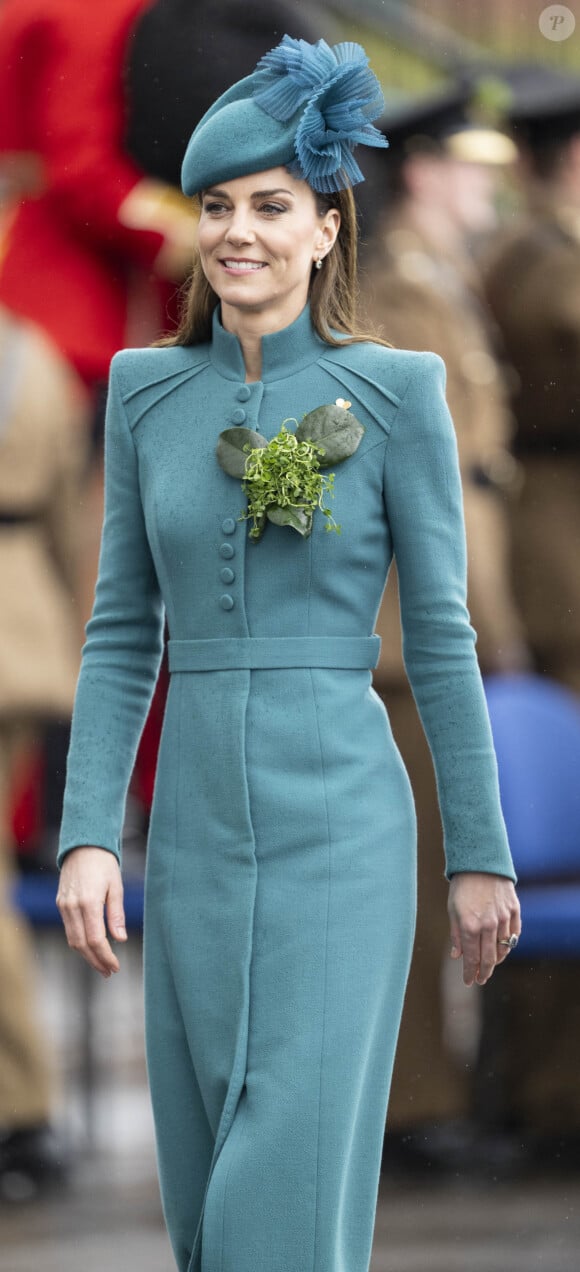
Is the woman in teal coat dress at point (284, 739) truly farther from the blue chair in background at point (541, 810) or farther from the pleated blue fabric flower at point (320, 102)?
the blue chair in background at point (541, 810)

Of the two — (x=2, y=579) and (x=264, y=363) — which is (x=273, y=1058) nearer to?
(x=264, y=363)

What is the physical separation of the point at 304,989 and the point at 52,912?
2.05m

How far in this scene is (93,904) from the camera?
275 cm

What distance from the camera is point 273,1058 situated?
8.76 ft

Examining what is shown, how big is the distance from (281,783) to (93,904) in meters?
0.26

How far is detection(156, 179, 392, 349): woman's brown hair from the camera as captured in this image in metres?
2.85

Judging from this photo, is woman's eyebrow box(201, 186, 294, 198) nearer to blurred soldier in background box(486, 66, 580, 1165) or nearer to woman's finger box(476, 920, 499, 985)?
woman's finger box(476, 920, 499, 985)

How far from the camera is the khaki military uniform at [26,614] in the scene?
465 centimetres

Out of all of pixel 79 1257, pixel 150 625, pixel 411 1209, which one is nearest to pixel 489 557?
pixel 411 1209

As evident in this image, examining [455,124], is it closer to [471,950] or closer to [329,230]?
[329,230]

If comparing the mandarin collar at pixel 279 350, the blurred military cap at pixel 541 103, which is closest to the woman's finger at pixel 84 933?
the mandarin collar at pixel 279 350

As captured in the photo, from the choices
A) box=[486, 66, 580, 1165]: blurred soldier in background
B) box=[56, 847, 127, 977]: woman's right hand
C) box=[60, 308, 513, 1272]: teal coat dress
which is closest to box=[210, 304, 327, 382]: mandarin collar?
box=[60, 308, 513, 1272]: teal coat dress

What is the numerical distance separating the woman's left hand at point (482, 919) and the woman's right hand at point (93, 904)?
0.38m

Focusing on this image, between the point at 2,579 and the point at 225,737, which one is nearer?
the point at 225,737
